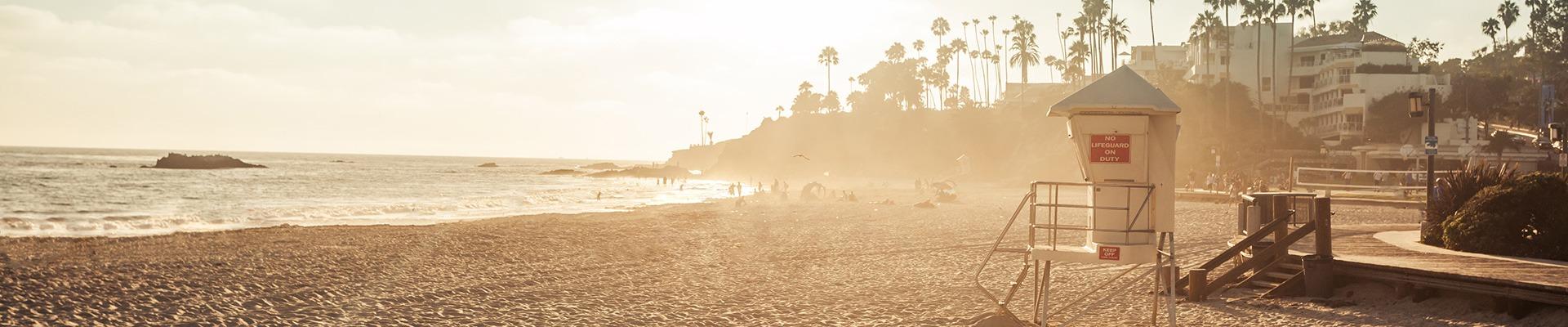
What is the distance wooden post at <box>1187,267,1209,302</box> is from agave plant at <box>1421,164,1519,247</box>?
4.97 m

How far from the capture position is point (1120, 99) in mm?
9062

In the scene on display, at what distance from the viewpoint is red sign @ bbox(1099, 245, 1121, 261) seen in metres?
9.27

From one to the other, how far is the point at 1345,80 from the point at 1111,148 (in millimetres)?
76696

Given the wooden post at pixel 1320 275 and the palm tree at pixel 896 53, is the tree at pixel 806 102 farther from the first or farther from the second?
the wooden post at pixel 1320 275

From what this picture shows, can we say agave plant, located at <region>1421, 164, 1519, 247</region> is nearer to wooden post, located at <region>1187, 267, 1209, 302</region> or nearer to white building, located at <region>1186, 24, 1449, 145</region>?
wooden post, located at <region>1187, 267, 1209, 302</region>

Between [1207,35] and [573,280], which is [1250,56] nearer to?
[1207,35]

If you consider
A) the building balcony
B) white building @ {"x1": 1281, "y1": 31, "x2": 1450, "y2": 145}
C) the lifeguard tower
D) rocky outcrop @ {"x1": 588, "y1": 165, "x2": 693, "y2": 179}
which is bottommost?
rocky outcrop @ {"x1": 588, "y1": 165, "x2": 693, "y2": 179}

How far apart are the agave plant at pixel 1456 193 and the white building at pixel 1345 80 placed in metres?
62.1

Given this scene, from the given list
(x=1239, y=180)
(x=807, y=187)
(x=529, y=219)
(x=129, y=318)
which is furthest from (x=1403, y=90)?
(x=129, y=318)

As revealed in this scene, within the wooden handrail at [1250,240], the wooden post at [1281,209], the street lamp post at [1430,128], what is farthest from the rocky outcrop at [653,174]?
the wooden post at [1281,209]

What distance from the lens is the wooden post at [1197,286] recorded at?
44.4 feet

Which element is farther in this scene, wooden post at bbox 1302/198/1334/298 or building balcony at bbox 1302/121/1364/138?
building balcony at bbox 1302/121/1364/138

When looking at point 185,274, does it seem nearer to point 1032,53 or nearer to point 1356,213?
point 1356,213

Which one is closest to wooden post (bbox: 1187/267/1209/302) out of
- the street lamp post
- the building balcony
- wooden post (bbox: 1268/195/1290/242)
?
wooden post (bbox: 1268/195/1290/242)
